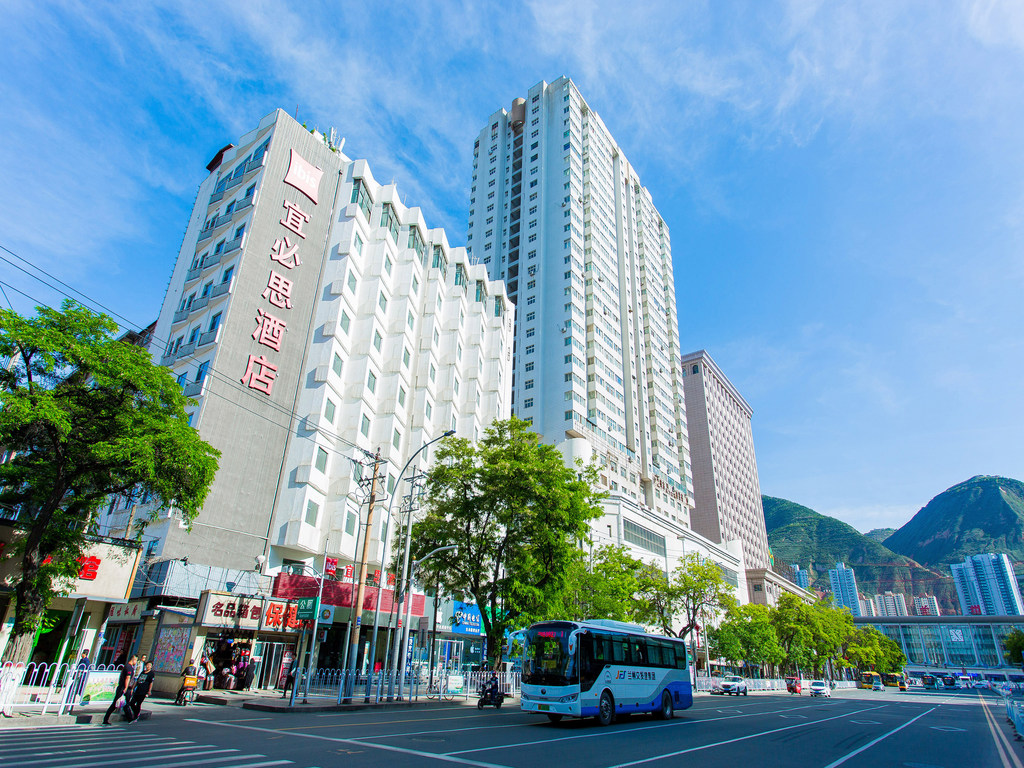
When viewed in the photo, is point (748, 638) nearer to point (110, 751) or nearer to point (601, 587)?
point (601, 587)

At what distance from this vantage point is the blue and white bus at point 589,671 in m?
17.1

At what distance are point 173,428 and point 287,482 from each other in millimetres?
14263

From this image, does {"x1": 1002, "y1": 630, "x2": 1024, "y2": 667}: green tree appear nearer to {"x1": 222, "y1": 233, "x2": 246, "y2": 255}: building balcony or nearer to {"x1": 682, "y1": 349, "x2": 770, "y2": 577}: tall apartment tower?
{"x1": 682, "y1": 349, "x2": 770, "y2": 577}: tall apartment tower

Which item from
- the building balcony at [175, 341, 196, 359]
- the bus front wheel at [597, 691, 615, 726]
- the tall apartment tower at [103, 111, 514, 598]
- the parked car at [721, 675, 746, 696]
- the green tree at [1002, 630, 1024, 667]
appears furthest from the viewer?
the green tree at [1002, 630, 1024, 667]

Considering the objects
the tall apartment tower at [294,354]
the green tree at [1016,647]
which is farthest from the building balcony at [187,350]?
the green tree at [1016,647]

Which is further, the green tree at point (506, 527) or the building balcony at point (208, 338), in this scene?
the building balcony at point (208, 338)

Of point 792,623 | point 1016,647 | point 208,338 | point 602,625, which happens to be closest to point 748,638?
point 792,623

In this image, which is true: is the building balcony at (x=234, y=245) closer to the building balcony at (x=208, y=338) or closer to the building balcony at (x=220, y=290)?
the building balcony at (x=220, y=290)

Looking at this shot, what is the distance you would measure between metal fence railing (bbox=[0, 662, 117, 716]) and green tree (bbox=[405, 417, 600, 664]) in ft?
48.5

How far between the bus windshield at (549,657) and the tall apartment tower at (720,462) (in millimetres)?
91199

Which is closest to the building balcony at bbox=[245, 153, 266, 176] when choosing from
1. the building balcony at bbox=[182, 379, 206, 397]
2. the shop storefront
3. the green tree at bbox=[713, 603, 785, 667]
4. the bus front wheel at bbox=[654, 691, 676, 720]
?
the building balcony at bbox=[182, 379, 206, 397]

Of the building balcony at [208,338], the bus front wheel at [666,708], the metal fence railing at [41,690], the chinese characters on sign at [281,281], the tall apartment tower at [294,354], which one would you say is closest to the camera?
the metal fence railing at [41,690]

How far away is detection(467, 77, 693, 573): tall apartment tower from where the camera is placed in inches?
2739

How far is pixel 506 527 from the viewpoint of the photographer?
92.3 feet
